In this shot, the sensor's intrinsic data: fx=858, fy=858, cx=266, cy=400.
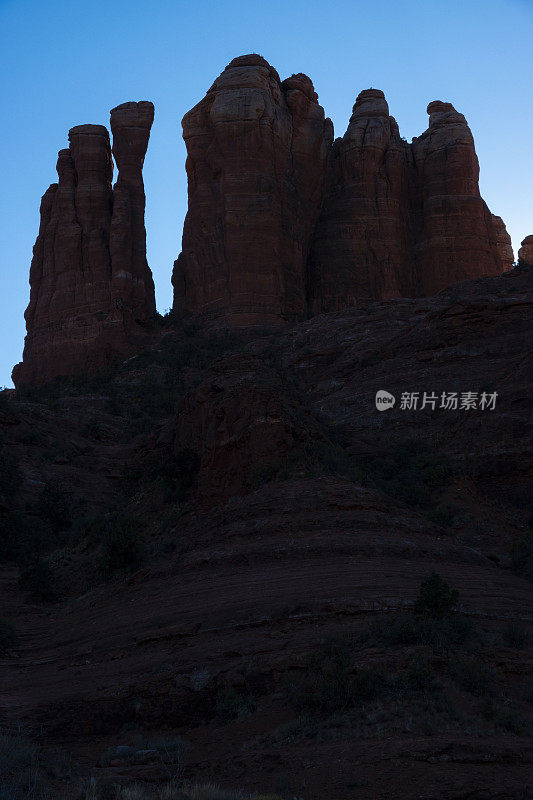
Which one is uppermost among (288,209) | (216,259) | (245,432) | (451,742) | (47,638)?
(288,209)

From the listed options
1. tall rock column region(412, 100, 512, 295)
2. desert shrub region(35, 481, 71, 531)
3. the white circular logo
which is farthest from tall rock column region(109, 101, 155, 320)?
desert shrub region(35, 481, 71, 531)

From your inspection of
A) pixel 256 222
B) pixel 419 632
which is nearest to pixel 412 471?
pixel 419 632

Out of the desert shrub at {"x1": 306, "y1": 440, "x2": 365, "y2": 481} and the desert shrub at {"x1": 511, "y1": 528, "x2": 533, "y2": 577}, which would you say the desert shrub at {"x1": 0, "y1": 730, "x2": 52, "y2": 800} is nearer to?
the desert shrub at {"x1": 511, "y1": 528, "x2": 533, "y2": 577}

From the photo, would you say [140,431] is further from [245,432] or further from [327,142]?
[327,142]

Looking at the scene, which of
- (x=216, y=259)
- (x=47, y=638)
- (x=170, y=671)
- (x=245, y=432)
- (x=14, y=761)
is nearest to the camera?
(x=14, y=761)

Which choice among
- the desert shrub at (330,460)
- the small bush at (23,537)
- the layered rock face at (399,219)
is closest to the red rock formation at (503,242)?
the layered rock face at (399,219)

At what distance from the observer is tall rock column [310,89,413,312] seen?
61.1 meters

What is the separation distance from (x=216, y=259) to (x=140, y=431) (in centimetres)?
2115

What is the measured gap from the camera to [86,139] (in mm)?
63062

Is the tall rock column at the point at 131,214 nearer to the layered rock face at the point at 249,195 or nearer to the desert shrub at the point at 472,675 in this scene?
the layered rock face at the point at 249,195

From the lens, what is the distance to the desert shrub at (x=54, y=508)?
29.8 metres

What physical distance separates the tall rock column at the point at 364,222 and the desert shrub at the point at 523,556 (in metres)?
40.4

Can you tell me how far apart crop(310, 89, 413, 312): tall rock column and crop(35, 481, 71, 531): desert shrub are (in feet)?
105

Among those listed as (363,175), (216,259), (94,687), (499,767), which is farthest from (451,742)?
(363,175)
